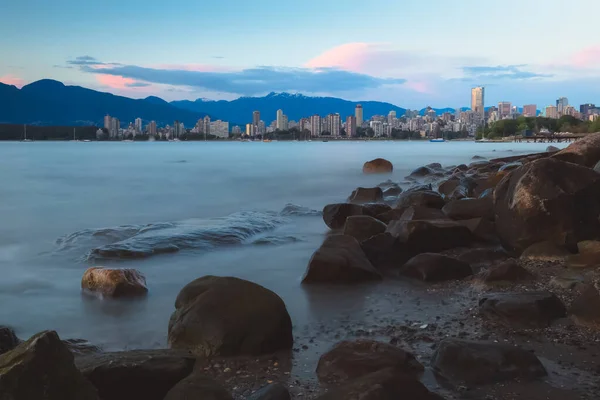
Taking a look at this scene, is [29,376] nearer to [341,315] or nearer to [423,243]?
[341,315]

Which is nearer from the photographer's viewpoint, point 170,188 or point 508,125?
point 170,188

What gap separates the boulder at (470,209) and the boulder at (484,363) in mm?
5716

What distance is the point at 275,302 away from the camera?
4805 millimetres

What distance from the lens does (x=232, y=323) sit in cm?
456

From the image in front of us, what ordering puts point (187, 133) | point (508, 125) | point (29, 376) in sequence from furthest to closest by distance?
point (187, 133), point (508, 125), point (29, 376)

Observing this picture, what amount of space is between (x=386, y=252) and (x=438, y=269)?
3.74 feet

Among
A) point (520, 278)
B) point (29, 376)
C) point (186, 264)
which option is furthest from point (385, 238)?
point (29, 376)

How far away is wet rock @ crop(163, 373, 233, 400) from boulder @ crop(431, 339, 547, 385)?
5.15 ft

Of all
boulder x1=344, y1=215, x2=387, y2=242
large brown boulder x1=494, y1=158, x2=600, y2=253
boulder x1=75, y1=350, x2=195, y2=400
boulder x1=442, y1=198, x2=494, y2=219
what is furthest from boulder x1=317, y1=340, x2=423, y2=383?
boulder x1=442, y1=198, x2=494, y2=219

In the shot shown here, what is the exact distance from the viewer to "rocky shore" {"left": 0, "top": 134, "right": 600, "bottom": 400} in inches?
141

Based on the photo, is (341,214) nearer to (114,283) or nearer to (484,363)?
(114,283)

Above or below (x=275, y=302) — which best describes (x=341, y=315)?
below

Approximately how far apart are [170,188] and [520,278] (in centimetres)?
2101

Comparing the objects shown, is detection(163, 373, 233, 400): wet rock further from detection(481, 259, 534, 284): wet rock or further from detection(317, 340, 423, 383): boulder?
detection(481, 259, 534, 284): wet rock
